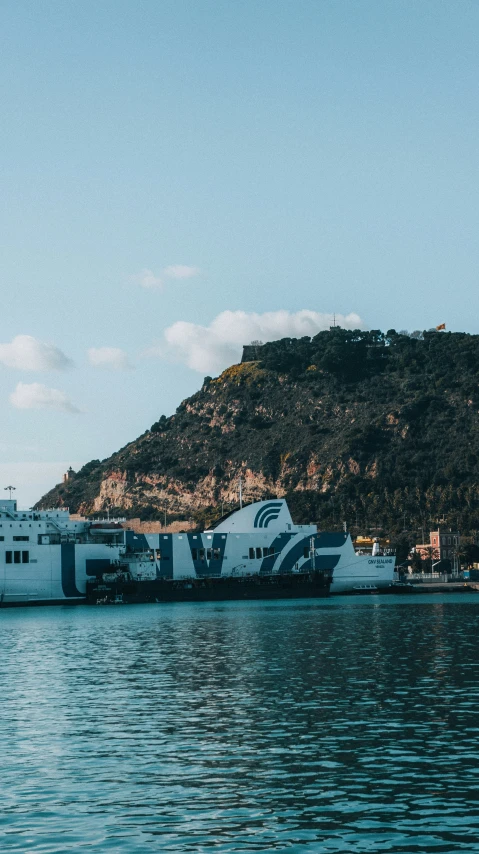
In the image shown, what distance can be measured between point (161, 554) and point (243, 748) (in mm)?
86063

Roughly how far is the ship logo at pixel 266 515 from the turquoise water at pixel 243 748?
6469 centimetres

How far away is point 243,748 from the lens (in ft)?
81.7

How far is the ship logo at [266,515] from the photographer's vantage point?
117m

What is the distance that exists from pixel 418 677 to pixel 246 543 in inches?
3027

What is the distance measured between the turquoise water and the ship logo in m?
64.7

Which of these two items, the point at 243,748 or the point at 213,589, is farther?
the point at 213,589

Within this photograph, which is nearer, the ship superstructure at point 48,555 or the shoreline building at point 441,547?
the ship superstructure at point 48,555

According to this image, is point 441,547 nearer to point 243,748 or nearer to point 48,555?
point 48,555

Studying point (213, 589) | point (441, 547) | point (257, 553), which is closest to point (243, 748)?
point (213, 589)

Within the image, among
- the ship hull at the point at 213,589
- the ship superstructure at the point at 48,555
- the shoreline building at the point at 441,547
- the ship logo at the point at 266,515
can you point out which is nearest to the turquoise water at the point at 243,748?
the ship superstructure at the point at 48,555

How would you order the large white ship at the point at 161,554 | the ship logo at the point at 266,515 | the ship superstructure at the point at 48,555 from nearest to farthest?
the ship superstructure at the point at 48,555
the large white ship at the point at 161,554
the ship logo at the point at 266,515

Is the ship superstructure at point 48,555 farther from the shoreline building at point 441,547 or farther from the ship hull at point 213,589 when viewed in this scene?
the shoreline building at point 441,547

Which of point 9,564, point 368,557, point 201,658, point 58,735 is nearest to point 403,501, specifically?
point 368,557

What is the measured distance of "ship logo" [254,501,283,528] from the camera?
117 m
